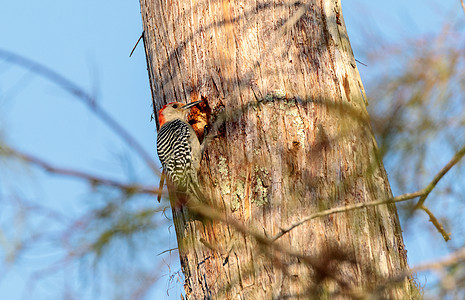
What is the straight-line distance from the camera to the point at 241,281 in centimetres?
302

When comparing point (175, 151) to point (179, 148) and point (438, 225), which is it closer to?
point (179, 148)

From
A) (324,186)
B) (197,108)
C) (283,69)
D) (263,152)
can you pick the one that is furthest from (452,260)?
(197,108)

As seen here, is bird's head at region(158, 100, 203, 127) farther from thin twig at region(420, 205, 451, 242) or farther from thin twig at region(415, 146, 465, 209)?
thin twig at region(415, 146, 465, 209)

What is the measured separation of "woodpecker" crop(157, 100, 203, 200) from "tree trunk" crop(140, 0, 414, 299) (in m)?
0.17

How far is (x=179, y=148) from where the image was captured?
439cm

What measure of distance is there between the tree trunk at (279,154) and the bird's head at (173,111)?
99 millimetres

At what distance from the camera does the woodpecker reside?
3773 millimetres

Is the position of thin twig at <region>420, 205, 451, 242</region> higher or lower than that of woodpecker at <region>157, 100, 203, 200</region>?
lower

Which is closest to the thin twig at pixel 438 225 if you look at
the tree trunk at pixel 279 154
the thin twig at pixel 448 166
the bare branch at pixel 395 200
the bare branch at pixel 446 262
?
the tree trunk at pixel 279 154

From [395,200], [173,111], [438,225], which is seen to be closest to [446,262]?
[395,200]

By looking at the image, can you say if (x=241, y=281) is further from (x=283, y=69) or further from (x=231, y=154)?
(x=283, y=69)

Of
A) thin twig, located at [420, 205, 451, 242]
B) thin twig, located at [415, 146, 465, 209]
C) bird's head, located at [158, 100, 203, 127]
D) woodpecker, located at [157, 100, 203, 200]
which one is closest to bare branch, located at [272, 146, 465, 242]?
thin twig, located at [415, 146, 465, 209]

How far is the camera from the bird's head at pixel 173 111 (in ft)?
12.5

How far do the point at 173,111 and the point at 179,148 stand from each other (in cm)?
31
